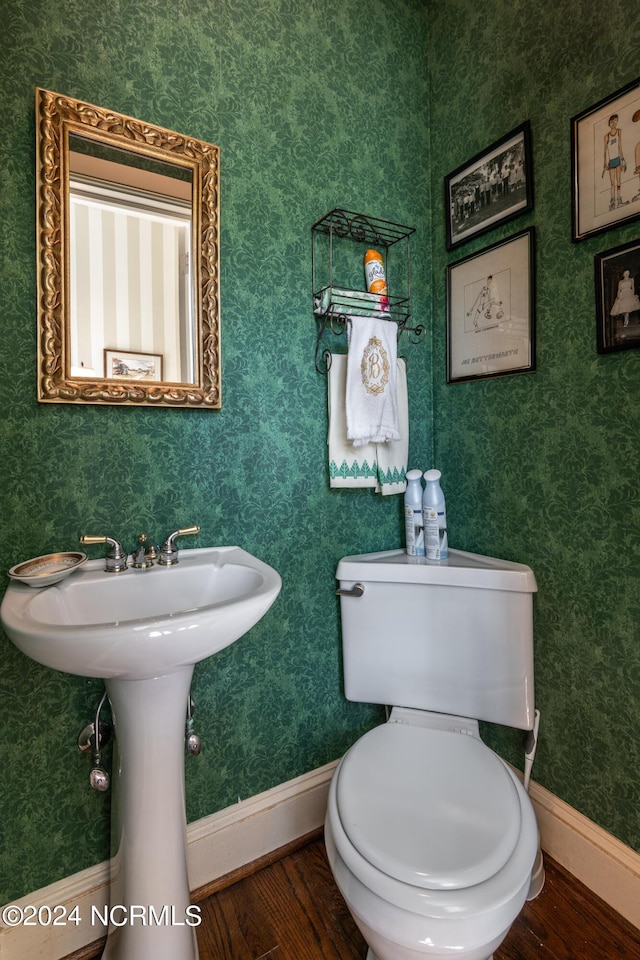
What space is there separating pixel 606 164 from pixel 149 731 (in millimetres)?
1593

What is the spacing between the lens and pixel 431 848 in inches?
31.5

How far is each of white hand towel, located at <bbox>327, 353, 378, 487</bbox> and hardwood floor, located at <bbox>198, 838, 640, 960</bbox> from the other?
1.07 m

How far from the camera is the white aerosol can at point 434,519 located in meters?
1.35

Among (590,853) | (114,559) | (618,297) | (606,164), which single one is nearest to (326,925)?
(590,853)

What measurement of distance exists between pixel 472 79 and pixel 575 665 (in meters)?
1.72

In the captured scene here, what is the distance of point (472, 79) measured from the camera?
1.39 m

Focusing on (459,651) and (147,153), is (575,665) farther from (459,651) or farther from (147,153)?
(147,153)

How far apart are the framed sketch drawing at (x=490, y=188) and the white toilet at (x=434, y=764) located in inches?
39.4

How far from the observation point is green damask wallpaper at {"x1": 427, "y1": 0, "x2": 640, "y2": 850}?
3.51 feet

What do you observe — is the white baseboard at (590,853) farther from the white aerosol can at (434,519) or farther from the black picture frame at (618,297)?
the black picture frame at (618,297)

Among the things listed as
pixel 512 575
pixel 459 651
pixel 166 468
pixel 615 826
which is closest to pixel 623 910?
pixel 615 826

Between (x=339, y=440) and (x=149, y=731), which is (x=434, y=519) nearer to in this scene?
(x=339, y=440)

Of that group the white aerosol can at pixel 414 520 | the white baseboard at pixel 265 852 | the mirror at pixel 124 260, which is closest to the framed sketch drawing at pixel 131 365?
the mirror at pixel 124 260

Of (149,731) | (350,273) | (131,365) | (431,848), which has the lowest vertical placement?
(431,848)
